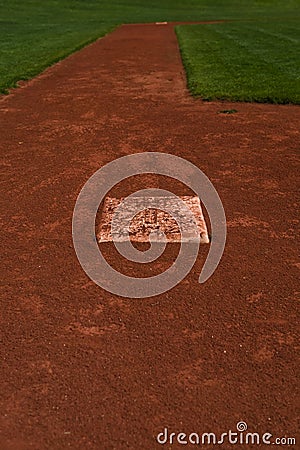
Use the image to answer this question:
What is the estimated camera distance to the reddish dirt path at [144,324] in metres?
2.63

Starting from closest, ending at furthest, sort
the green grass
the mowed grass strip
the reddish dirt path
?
the reddish dirt path < the mowed grass strip < the green grass

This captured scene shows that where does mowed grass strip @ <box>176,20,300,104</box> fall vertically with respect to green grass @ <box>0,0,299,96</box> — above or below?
below

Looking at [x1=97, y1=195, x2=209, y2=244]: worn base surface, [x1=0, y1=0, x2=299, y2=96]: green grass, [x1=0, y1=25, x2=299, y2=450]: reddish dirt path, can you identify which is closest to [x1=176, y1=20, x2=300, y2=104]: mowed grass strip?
[x1=0, y1=25, x2=299, y2=450]: reddish dirt path

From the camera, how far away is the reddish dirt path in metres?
2.63

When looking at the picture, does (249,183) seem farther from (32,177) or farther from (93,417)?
(93,417)

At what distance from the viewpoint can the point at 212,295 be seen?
3.63 meters

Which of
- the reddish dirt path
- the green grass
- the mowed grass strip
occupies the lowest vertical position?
the reddish dirt path

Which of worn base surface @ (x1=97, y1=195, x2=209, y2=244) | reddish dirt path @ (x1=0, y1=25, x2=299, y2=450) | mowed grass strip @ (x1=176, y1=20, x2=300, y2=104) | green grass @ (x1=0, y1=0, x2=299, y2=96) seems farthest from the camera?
green grass @ (x1=0, y1=0, x2=299, y2=96)

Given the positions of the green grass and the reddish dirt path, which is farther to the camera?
the green grass

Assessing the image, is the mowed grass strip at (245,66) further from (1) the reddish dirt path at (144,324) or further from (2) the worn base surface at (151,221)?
(2) the worn base surface at (151,221)

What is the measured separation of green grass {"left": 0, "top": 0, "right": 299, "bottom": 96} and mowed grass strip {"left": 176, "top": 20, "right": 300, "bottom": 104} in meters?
4.85

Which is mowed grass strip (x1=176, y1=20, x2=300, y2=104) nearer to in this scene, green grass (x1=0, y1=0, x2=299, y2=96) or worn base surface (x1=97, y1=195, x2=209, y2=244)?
green grass (x1=0, y1=0, x2=299, y2=96)

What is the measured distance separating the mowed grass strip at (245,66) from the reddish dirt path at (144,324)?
10.6 ft

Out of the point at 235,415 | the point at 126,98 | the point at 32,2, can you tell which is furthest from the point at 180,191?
the point at 32,2
